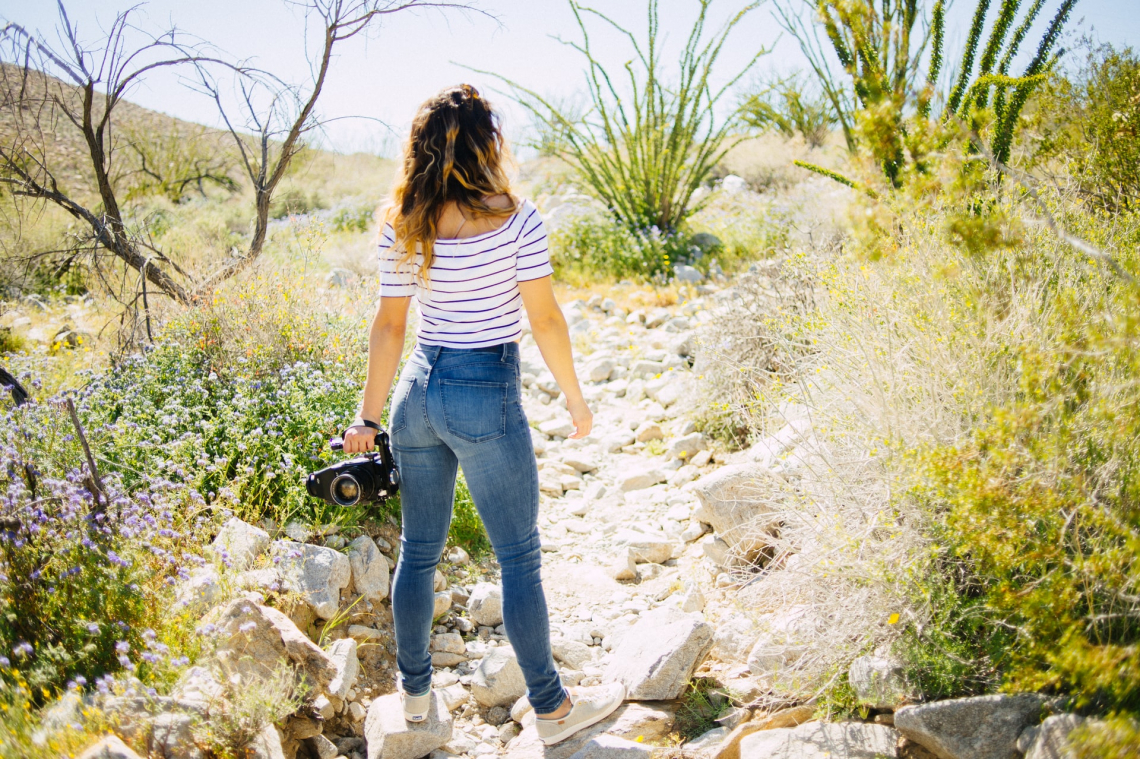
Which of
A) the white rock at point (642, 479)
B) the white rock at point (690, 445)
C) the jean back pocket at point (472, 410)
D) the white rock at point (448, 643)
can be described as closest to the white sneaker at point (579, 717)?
the white rock at point (448, 643)

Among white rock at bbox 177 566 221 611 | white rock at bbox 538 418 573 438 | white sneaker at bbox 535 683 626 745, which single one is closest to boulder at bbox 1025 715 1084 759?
white sneaker at bbox 535 683 626 745

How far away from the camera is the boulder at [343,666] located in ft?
7.88

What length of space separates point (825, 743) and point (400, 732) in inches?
50.9

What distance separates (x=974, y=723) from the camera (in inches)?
70.5

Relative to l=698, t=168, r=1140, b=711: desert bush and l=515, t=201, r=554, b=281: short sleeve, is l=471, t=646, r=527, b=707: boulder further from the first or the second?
l=515, t=201, r=554, b=281: short sleeve

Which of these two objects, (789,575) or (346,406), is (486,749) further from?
(346,406)

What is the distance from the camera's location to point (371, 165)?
21.0 m

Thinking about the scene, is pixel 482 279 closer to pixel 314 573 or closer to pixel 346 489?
pixel 346 489

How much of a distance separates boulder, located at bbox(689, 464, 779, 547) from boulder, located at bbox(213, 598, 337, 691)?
1739mm

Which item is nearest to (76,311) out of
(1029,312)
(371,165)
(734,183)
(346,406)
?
(346,406)

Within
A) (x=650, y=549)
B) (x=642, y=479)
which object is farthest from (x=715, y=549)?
(x=642, y=479)

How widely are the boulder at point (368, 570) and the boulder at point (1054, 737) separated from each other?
94.9 inches

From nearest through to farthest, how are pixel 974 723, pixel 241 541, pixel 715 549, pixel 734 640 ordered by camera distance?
pixel 974 723
pixel 734 640
pixel 241 541
pixel 715 549

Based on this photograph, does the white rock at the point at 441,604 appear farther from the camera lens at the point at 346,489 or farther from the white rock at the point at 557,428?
the white rock at the point at 557,428
